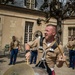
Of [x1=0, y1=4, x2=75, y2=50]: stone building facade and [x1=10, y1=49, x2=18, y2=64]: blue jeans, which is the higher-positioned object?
[x1=0, y1=4, x2=75, y2=50]: stone building facade

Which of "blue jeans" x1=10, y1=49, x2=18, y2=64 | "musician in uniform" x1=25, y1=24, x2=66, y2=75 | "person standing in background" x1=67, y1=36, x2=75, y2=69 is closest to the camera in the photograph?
"musician in uniform" x1=25, y1=24, x2=66, y2=75

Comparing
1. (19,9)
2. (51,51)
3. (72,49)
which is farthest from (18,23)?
(51,51)

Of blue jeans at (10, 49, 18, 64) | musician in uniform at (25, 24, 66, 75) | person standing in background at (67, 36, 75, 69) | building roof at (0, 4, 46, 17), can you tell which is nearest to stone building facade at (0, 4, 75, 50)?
building roof at (0, 4, 46, 17)

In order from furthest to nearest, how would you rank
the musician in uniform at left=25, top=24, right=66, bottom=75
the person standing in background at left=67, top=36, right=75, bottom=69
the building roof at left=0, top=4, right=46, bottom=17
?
the building roof at left=0, top=4, right=46, bottom=17 < the person standing in background at left=67, top=36, right=75, bottom=69 < the musician in uniform at left=25, top=24, right=66, bottom=75

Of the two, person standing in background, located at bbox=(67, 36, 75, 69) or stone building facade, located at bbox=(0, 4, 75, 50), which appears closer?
person standing in background, located at bbox=(67, 36, 75, 69)

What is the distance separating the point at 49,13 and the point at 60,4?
0.96 metres

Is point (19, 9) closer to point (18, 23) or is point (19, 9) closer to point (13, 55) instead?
point (18, 23)

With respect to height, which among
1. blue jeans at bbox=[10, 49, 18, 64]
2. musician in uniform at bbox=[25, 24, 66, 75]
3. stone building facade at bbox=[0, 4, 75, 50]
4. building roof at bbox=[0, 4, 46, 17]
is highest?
building roof at bbox=[0, 4, 46, 17]

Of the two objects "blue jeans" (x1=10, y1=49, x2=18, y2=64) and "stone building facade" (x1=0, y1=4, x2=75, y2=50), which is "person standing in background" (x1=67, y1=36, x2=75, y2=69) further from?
"stone building facade" (x1=0, y1=4, x2=75, y2=50)

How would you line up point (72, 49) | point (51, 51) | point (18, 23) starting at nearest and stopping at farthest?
point (51, 51)
point (72, 49)
point (18, 23)

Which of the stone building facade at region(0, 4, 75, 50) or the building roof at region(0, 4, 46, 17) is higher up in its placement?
the building roof at region(0, 4, 46, 17)

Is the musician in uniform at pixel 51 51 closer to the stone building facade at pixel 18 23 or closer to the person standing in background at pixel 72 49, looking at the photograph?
the person standing in background at pixel 72 49

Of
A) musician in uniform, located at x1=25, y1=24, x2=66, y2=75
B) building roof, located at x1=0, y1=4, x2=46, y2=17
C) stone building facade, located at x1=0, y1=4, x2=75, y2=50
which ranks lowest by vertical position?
musician in uniform, located at x1=25, y1=24, x2=66, y2=75

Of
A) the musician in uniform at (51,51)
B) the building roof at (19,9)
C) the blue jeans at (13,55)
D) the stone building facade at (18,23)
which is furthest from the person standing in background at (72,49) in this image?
the building roof at (19,9)
